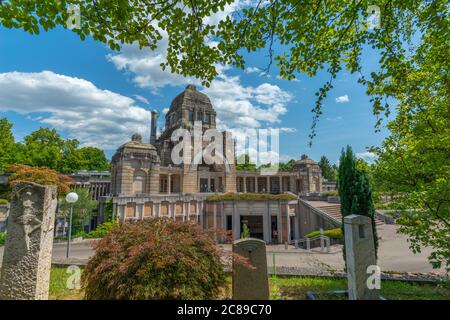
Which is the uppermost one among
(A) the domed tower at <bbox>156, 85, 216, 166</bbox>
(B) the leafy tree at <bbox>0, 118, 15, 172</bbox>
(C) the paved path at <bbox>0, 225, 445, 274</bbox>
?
(A) the domed tower at <bbox>156, 85, 216, 166</bbox>

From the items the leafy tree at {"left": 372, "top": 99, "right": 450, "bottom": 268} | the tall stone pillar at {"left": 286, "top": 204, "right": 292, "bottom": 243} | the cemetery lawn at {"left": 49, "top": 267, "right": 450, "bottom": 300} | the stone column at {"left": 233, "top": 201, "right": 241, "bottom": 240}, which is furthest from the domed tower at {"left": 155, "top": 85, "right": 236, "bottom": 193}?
the leafy tree at {"left": 372, "top": 99, "right": 450, "bottom": 268}

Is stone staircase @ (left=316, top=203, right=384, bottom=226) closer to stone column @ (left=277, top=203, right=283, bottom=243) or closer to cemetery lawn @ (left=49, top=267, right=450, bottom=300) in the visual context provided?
stone column @ (left=277, top=203, right=283, bottom=243)

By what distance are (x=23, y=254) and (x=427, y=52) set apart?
30.6 feet

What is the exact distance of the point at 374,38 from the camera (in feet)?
13.2

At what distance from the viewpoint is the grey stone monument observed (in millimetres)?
5129

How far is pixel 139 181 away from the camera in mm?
23719

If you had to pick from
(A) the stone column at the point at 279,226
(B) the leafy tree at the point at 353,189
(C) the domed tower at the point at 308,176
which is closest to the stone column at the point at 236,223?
(A) the stone column at the point at 279,226

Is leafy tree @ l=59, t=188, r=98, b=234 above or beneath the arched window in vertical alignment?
beneath

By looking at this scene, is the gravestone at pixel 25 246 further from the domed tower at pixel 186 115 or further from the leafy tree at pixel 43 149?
the leafy tree at pixel 43 149

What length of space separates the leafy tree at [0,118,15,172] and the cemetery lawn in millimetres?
27739

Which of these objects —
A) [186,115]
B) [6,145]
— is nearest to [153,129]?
[186,115]

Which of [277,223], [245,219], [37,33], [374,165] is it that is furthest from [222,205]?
[37,33]

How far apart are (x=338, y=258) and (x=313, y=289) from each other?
688 centimetres

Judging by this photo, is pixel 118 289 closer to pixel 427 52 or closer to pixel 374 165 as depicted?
pixel 374 165
